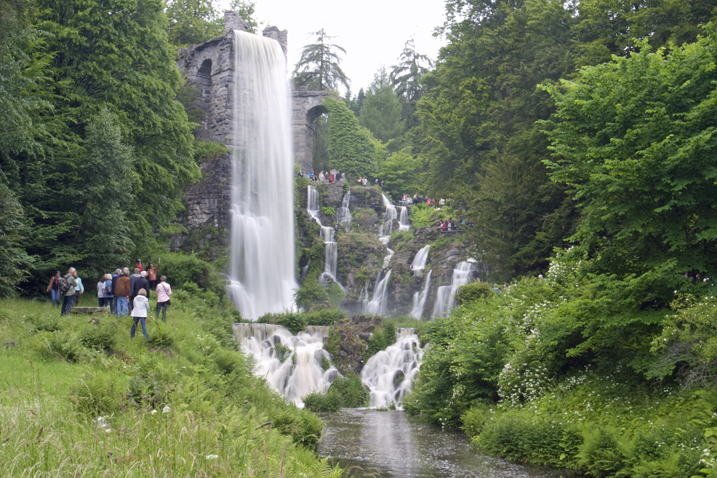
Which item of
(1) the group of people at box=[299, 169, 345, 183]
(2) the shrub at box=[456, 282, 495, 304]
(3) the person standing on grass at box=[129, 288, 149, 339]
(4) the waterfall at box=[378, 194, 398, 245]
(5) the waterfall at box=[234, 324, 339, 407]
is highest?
(1) the group of people at box=[299, 169, 345, 183]

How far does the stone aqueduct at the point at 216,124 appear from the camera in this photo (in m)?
36.6

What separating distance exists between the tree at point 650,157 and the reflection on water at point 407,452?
4.83 metres

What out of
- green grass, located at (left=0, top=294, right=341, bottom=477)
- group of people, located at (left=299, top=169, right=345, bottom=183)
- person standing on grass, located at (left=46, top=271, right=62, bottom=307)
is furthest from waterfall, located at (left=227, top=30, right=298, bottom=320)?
green grass, located at (left=0, top=294, right=341, bottom=477)

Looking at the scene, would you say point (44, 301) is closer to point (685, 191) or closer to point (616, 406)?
point (616, 406)

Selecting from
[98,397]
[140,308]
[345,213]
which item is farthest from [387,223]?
[98,397]

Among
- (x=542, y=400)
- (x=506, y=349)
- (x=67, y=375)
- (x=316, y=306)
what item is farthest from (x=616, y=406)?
(x=316, y=306)

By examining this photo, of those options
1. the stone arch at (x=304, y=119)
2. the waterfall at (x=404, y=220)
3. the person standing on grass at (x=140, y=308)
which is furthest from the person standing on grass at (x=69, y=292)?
the stone arch at (x=304, y=119)

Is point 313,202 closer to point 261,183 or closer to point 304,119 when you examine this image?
point 261,183

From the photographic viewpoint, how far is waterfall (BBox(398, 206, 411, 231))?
45.8 meters

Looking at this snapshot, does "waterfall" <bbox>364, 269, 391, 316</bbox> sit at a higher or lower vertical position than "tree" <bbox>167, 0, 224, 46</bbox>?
lower

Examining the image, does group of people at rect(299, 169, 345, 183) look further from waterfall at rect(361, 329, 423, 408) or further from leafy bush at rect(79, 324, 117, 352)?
leafy bush at rect(79, 324, 117, 352)

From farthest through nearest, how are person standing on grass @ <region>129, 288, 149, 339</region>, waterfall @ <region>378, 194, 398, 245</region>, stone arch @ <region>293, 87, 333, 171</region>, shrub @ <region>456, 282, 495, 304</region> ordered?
1. stone arch @ <region>293, 87, 333, 171</region>
2. waterfall @ <region>378, 194, 398, 245</region>
3. shrub @ <region>456, 282, 495, 304</region>
4. person standing on grass @ <region>129, 288, 149, 339</region>

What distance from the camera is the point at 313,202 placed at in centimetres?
4575

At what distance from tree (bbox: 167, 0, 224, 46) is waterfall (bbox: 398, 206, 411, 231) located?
20.9 meters
